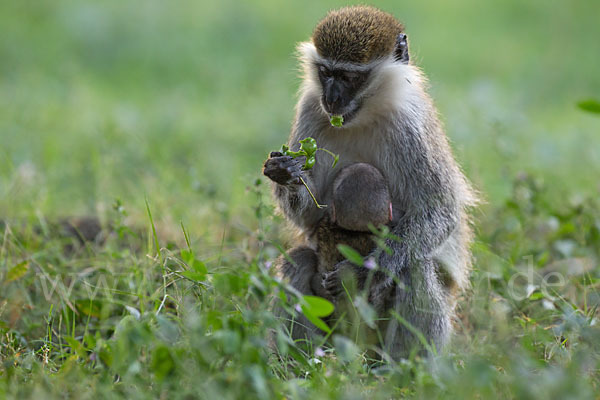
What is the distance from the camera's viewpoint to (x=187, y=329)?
129 inches

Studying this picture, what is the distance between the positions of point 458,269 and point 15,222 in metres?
3.15

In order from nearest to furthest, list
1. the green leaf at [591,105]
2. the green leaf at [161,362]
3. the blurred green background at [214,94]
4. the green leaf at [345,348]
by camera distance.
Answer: the green leaf at [161,362] → the green leaf at [345,348] → the green leaf at [591,105] → the blurred green background at [214,94]

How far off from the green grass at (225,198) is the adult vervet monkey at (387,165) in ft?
0.73

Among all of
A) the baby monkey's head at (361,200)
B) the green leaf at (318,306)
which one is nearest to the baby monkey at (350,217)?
the baby monkey's head at (361,200)

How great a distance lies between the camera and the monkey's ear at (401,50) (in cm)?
469

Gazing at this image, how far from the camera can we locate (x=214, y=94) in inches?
449

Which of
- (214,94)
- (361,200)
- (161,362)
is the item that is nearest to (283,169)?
(361,200)

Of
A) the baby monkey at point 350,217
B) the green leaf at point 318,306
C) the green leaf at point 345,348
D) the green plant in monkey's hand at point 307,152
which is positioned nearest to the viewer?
the green leaf at point 345,348

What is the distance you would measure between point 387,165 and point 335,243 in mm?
576

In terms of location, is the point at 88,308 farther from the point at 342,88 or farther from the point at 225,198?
the point at 225,198

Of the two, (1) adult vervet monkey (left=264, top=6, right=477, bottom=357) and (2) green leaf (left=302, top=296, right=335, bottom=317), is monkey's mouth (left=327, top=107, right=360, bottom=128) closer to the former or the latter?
(1) adult vervet monkey (left=264, top=6, right=477, bottom=357)

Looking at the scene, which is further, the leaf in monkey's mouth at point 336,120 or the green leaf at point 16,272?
the green leaf at point 16,272

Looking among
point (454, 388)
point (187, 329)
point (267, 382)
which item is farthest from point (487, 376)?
point (187, 329)

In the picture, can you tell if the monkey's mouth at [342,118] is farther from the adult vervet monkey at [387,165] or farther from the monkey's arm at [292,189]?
the monkey's arm at [292,189]
